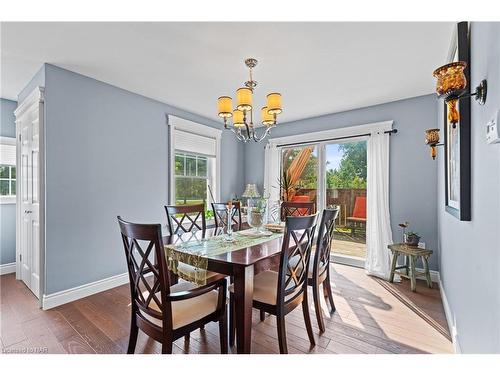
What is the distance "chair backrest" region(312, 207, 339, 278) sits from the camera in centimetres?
191

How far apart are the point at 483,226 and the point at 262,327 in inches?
68.3

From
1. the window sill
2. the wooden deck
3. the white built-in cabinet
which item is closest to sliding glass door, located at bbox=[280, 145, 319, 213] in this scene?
the wooden deck

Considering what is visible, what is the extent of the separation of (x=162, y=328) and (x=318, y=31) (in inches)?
92.2

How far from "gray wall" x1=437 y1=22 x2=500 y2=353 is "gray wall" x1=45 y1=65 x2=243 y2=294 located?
3.30 meters

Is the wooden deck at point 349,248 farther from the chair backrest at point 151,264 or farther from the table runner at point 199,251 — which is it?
the chair backrest at point 151,264

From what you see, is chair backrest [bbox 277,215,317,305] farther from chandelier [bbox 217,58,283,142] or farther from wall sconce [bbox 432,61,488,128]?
chandelier [bbox 217,58,283,142]

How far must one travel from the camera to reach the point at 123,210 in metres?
3.05

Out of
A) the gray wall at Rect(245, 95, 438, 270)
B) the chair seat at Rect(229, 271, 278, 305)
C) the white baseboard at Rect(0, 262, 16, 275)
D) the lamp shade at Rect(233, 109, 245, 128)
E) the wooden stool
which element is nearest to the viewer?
the chair seat at Rect(229, 271, 278, 305)

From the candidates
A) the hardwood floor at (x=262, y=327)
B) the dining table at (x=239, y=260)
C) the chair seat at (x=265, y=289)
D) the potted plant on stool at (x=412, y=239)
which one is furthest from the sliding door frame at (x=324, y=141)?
the chair seat at (x=265, y=289)

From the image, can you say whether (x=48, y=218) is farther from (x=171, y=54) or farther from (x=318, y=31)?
(x=318, y=31)

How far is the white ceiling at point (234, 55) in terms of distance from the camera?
188cm

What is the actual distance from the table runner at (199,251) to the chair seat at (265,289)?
11.5 inches

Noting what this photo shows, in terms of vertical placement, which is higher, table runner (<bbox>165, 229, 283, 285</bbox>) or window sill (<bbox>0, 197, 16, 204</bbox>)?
window sill (<bbox>0, 197, 16, 204</bbox>)
